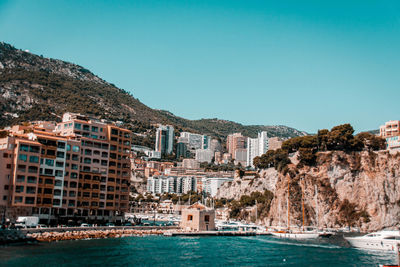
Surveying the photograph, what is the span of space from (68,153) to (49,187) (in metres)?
7.91

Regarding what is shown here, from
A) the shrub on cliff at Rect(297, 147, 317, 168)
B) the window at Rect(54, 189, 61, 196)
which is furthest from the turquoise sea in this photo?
the shrub on cliff at Rect(297, 147, 317, 168)

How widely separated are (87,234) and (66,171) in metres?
15.4

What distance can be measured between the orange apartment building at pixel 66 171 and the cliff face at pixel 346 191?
153 feet

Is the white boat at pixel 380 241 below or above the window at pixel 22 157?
below

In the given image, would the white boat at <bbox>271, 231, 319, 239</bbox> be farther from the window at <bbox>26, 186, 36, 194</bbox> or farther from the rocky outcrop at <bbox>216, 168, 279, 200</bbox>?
the window at <bbox>26, 186, 36, 194</bbox>

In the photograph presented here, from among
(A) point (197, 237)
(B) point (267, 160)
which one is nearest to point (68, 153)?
(A) point (197, 237)

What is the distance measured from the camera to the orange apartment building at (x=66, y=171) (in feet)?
236

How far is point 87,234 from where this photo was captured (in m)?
71.3

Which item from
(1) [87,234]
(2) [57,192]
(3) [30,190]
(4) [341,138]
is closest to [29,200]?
(3) [30,190]

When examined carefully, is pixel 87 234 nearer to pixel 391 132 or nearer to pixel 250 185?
pixel 250 185

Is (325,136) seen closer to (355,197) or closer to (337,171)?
(337,171)

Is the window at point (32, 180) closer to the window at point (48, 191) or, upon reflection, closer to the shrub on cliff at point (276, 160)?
the window at point (48, 191)

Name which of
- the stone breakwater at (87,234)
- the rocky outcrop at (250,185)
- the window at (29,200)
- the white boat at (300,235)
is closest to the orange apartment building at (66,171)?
the window at (29,200)

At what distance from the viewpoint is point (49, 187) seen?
77188 millimetres
